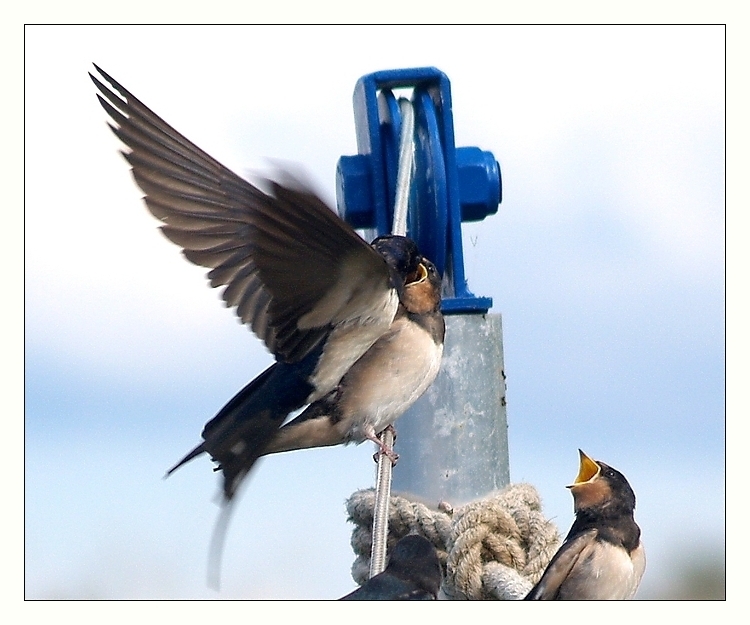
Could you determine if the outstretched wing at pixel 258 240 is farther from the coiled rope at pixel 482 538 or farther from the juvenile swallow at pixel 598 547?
the juvenile swallow at pixel 598 547

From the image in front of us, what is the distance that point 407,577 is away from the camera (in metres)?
1.58

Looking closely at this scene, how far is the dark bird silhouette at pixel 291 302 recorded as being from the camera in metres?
1.61

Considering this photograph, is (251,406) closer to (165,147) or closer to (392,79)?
(165,147)

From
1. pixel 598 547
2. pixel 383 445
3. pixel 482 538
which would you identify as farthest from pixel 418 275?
pixel 598 547

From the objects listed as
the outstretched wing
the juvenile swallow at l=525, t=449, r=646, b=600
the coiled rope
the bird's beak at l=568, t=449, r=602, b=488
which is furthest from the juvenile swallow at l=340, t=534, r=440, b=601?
the bird's beak at l=568, t=449, r=602, b=488

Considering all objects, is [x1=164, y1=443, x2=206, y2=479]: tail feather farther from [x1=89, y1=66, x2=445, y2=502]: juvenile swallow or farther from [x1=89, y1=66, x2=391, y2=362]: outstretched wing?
[x1=89, y1=66, x2=391, y2=362]: outstretched wing

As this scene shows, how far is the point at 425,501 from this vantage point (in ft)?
5.62

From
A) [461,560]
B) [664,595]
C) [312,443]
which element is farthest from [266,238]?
[664,595]

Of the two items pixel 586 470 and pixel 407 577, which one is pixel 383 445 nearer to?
pixel 407 577

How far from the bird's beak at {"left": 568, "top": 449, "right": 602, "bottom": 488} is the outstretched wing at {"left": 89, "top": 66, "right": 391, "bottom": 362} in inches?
22.1

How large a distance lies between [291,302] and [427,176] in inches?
11.1

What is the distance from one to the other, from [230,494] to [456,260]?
468 mm

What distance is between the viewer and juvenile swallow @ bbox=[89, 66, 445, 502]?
1.61 metres

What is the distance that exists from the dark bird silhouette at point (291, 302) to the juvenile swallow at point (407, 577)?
0.21 metres
